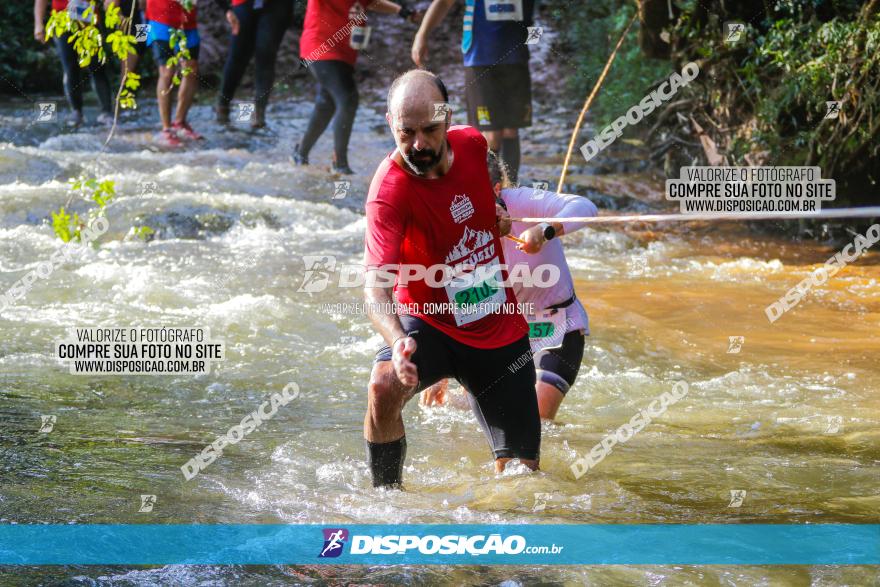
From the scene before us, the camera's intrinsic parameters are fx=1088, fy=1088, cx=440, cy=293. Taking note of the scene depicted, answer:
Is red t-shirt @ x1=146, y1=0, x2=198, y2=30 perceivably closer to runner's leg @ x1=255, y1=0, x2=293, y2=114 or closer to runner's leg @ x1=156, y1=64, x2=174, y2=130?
runner's leg @ x1=156, y1=64, x2=174, y2=130

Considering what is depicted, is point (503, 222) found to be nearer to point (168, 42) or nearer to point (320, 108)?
point (320, 108)

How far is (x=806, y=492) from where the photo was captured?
409cm

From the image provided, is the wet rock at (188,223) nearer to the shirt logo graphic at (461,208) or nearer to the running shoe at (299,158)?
the running shoe at (299,158)

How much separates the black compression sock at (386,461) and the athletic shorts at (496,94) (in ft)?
16.1

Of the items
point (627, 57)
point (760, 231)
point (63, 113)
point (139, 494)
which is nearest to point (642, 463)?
point (139, 494)

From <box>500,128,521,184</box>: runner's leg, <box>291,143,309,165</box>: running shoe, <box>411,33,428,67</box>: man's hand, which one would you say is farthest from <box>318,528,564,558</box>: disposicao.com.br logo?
<box>291,143,309,165</box>: running shoe

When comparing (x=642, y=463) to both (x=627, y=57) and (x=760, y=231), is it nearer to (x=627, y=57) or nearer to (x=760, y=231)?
(x=760, y=231)

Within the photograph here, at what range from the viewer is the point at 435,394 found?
491 cm

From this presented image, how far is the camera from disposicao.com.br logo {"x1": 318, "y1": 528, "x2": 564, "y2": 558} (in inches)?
135

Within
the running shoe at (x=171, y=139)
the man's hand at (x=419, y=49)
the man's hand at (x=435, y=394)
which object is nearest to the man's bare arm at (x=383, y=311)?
the man's hand at (x=435, y=394)

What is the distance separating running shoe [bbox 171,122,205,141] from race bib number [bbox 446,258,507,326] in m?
8.80

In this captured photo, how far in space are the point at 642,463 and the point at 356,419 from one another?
1447 millimetres

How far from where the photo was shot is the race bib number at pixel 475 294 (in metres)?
3.74

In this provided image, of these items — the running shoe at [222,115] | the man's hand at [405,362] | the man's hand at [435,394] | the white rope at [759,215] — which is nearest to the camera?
the white rope at [759,215]
